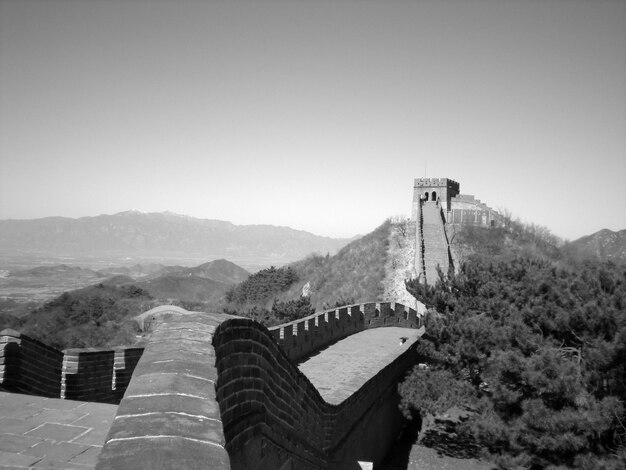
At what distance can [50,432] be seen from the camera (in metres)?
3.50

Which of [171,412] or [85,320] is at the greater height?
[171,412]

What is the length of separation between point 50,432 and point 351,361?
36.4 ft

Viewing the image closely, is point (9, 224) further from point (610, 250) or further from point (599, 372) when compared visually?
point (599, 372)

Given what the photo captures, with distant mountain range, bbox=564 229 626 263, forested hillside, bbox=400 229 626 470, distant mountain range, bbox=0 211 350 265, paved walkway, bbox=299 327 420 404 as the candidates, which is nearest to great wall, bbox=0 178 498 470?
paved walkway, bbox=299 327 420 404

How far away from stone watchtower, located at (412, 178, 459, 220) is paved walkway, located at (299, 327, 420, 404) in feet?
106

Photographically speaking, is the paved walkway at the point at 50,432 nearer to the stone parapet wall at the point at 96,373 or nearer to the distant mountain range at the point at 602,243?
the stone parapet wall at the point at 96,373

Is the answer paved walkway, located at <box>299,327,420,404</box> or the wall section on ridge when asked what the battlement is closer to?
the wall section on ridge

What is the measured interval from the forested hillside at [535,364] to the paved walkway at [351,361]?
1490 millimetres

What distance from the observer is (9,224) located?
160 metres

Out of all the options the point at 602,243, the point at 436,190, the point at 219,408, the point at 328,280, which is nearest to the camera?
the point at 219,408

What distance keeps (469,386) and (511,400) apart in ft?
7.21

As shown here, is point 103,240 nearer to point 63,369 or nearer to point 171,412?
point 63,369

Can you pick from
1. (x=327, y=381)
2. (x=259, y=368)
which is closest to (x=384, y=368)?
(x=327, y=381)

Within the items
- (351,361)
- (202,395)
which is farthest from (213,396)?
(351,361)
